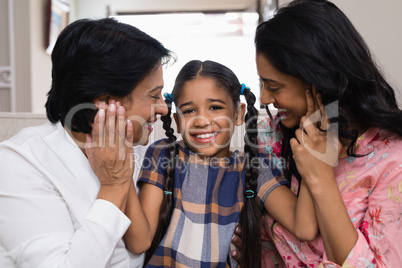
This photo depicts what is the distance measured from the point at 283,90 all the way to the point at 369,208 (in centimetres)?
45

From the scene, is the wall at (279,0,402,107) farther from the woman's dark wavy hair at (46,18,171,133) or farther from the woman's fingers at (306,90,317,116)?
the woman's dark wavy hair at (46,18,171,133)

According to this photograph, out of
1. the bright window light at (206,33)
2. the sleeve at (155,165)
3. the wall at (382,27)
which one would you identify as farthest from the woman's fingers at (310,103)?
the bright window light at (206,33)

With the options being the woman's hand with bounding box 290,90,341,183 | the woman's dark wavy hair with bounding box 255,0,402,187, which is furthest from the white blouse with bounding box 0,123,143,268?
the woman's dark wavy hair with bounding box 255,0,402,187

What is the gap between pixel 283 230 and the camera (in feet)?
4.33

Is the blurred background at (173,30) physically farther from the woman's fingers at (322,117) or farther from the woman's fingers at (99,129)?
the woman's fingers at (322,117)

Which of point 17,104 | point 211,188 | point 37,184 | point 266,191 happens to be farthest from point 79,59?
point 17,104

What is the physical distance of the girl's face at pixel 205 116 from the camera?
4.72ft

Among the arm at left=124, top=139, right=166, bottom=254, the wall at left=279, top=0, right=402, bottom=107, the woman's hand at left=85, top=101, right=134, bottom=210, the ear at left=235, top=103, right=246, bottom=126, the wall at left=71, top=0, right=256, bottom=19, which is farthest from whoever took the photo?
the wall at left=71, top=0, right=256, bottom=19

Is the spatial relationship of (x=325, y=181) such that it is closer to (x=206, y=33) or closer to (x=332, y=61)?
(x=332, y=61)

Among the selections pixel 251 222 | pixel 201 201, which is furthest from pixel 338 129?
pixel 201 201

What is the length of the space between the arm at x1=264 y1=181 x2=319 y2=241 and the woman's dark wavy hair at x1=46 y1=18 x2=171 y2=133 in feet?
2.09

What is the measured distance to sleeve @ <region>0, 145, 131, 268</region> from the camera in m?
1.00

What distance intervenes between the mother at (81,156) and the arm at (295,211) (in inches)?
19.9

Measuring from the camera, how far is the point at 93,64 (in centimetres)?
116
